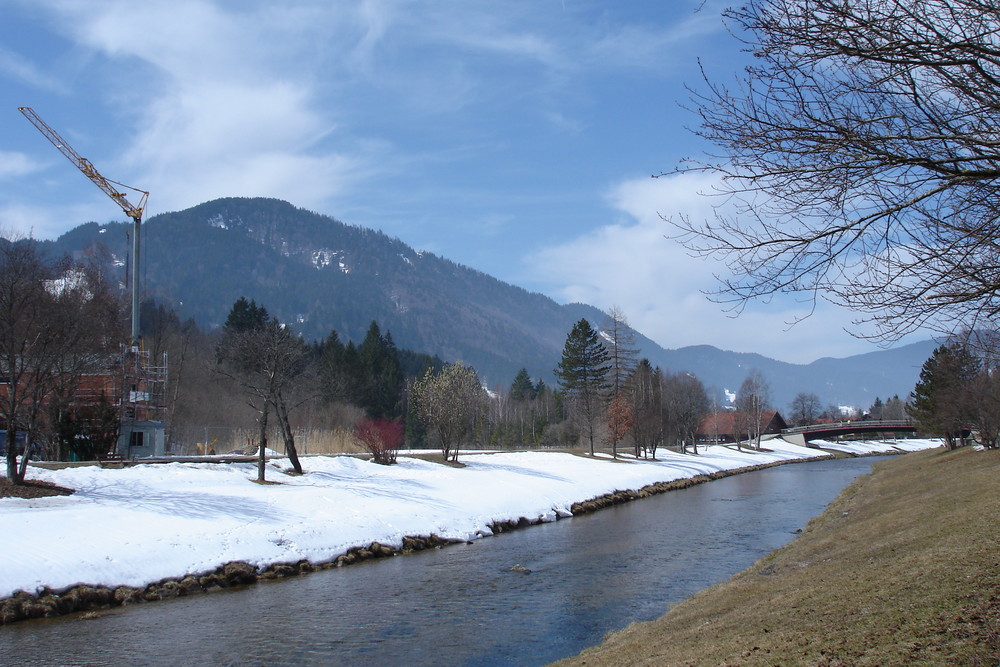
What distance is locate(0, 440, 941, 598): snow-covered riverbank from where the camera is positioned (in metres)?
18.5

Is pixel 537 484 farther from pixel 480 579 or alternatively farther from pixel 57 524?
pixel 57 524

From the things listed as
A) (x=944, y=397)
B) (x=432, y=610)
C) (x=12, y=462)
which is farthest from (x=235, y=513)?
(x=944, y=397)

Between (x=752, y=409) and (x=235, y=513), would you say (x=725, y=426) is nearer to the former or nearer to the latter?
(x=752, y=409)

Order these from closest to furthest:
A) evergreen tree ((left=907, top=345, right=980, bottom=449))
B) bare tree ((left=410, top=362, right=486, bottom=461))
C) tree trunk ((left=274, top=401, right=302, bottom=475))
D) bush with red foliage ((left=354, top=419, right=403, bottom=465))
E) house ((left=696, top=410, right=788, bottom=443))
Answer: tree trunk ((left=274, top=401, right=302, bottom=475)) < bush with red foliage ((left=354, top=419, right=403, bottom=465)) < evergreen tree ((left=907, top=345, right=980, bottom=449)) < bare tree ((left=410, top=362, right=486, bottom=461)) < house ((left=696, top=410, right=788, bottom=443))

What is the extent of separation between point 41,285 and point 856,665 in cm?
2840

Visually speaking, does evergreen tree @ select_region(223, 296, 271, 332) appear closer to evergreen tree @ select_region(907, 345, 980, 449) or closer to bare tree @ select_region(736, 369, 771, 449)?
evergreen tree @ select_region(907, 345, 980, 449)

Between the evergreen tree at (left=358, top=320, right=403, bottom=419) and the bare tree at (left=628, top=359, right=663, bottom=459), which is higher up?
the evergreen tree at (left=358, top=320, right=403, bottom=419)

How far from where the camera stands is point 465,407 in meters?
47.9

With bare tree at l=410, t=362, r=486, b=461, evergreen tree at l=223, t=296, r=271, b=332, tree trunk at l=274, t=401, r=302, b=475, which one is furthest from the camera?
evergreen tree at l=223, t=296, r=271, b=332

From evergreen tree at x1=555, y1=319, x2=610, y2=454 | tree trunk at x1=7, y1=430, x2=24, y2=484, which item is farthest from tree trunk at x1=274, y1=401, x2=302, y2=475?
evergreen tree at x1=555, y1=319, x2=610, y2=454

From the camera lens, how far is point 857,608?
10062 millimetres

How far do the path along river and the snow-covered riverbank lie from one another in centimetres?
169

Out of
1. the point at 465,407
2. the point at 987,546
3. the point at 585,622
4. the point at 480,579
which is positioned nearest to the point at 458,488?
the point at 465,407

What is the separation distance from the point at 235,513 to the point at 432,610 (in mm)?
10482
